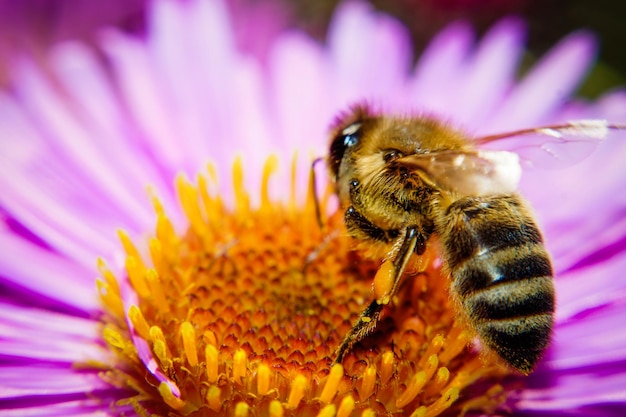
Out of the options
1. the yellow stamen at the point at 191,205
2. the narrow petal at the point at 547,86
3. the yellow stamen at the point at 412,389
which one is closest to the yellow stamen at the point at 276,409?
the yellow stamen at the point at 412,389

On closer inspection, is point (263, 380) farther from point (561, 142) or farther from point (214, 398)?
point (561, 142)

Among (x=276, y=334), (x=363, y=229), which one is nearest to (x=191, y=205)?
(x=276, y=334)

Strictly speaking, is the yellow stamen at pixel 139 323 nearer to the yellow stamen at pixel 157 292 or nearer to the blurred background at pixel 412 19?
the yellow stamen at pixel 157 292

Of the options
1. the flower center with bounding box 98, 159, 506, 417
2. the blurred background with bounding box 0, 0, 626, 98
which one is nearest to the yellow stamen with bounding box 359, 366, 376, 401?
the flower center with bounding box 98, 159, 506, 417

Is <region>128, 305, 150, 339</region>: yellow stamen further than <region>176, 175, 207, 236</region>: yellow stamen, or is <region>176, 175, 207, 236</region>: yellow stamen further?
<region>176, 175, 207, 236</region>: yellow stamen

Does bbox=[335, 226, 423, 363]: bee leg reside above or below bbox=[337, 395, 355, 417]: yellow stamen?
above

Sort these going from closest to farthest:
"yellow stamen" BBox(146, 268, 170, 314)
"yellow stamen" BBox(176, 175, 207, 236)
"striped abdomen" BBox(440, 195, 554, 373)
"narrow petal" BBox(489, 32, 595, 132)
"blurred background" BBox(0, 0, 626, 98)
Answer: "striped abdomen" BBox(440, 195, 554, 373) → "yellow stamen" BBox(146, 268, 170, 314) → "yellow stamen" BBox(176, 175, 207, 236) → "narrow petal" BBox(489, 32, 595, 132) → "blurred background" BBox(0, 0, 626, 98)

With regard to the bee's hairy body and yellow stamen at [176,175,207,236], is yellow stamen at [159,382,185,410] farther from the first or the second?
yellow stamen at [176,175,207,236]
